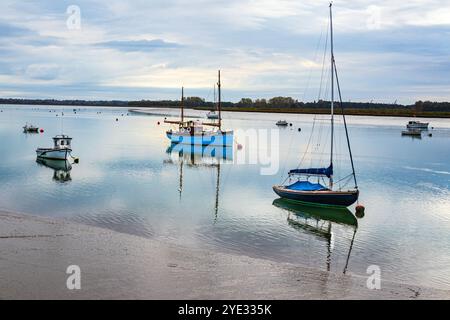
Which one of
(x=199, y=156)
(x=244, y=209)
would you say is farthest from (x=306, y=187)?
(x=199, y=156)

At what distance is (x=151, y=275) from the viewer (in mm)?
14891

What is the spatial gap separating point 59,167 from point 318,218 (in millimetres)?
24480

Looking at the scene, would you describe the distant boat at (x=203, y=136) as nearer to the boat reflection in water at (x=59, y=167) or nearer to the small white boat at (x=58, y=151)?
the small white boat at (x=58, y=151)

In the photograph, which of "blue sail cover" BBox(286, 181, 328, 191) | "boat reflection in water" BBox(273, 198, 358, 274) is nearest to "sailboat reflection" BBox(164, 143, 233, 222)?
"blue sail cover" BBox(286, 181, 328, 191)

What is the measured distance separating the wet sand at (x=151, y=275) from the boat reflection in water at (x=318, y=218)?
5552 millimetres

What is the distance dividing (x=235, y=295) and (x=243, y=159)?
39.8 meters

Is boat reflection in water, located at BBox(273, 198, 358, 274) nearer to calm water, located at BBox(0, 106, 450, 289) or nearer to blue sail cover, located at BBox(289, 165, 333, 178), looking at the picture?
calm water, located at BBox(0, 106, 450, 289)

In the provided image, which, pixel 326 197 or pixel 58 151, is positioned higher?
pixel 58 151

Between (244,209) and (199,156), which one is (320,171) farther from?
(199,156)

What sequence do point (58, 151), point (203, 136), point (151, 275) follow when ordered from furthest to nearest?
point (203, 136) → point (58, 151) → point (151, 275)

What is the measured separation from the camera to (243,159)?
53.1 meters

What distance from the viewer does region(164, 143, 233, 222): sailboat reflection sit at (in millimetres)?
48850

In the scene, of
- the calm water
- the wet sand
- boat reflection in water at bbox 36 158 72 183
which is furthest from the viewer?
boat reflection in water at bbox 36 158 72 183

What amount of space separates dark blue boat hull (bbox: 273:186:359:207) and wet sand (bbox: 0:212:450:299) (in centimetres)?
1172
